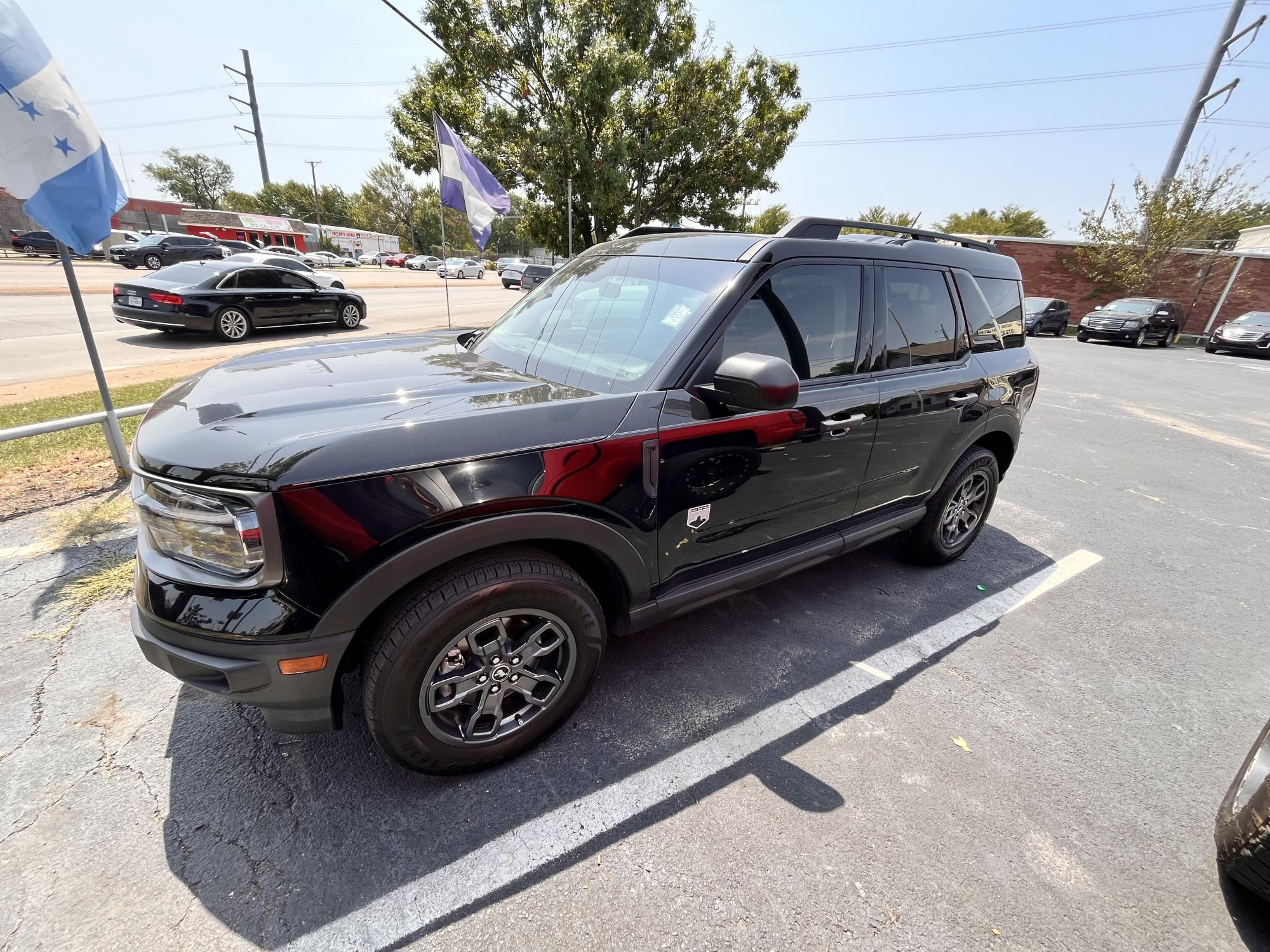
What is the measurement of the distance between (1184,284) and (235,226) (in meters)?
59.9

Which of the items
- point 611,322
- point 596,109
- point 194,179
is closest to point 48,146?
point 611,322

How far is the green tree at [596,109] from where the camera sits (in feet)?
44.9

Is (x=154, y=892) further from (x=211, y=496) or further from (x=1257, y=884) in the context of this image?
(x=1257, y=884)

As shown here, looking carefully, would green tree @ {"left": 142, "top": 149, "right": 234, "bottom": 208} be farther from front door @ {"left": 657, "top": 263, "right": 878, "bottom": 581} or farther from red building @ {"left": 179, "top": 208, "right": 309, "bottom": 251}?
front door @ {"left": 657, "top": 263, "right": 878, "bottom": 581}

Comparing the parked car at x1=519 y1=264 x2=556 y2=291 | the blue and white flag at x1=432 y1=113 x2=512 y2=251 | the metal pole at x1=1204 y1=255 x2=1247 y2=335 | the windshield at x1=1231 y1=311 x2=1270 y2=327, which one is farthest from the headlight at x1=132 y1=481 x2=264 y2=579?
the metal pole at x1=1204 y1=255 x2=1247 y2=335

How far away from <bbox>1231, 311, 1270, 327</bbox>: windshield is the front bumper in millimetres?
26031

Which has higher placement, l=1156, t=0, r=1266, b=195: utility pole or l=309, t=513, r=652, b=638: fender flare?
l=1156, t=0, r=1266, b=195: utility pole

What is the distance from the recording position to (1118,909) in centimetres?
173

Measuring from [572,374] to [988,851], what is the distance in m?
2.26

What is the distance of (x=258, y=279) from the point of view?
427 inches

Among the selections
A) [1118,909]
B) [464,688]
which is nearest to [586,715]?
[464,688]

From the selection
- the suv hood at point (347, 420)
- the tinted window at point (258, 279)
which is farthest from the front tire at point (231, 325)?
the suv hood at point (347, 420)

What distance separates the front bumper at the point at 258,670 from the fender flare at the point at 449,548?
81mm

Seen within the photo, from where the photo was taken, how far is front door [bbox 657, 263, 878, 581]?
7.11ft
